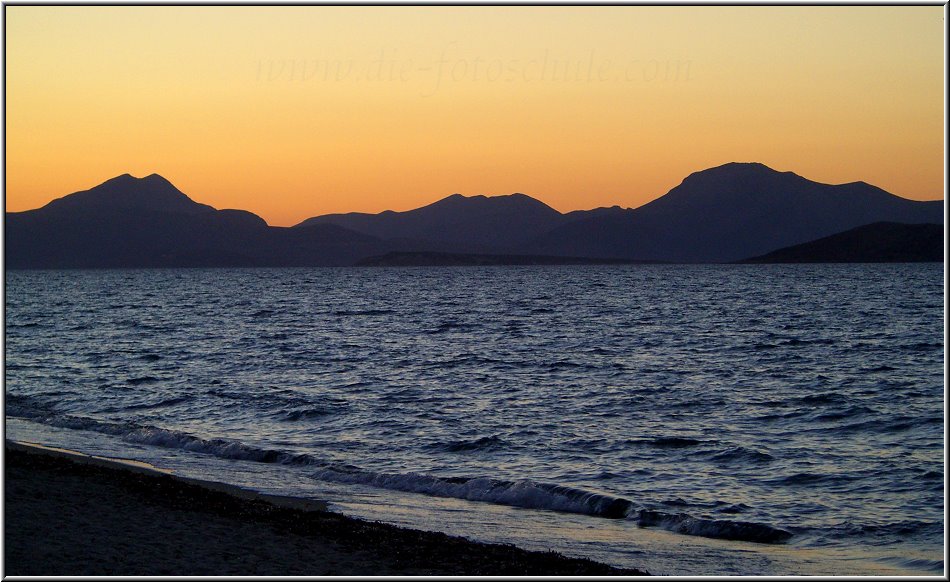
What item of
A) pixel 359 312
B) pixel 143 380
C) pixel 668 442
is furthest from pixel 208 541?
pixel 359 312

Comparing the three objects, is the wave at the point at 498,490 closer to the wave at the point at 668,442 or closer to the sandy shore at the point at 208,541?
the sandy shore at the point at 208,541

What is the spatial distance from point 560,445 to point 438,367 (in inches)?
686

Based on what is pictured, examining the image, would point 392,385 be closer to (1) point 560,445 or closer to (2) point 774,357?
(1) point 560,445

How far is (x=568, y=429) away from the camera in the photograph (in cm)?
2267

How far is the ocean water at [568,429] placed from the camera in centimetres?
1410

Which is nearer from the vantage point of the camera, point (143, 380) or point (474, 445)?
point (474, 445)

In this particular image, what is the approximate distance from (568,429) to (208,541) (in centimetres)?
1247

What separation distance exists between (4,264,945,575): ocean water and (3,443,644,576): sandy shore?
1387 mm

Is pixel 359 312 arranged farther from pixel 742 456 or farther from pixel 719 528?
pixel 719 528

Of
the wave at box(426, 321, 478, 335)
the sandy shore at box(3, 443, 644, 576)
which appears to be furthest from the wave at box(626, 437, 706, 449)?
the wave at box(426, 321, 478, 335)

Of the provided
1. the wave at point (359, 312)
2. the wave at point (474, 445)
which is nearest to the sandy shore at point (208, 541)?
the wave at point (474, 445)

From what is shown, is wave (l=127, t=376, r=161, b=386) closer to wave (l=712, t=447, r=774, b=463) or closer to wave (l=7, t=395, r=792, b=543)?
wave (l=7, t=395, r=792, b=543)

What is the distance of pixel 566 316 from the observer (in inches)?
2913

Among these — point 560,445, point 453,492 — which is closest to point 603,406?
point 560,445
